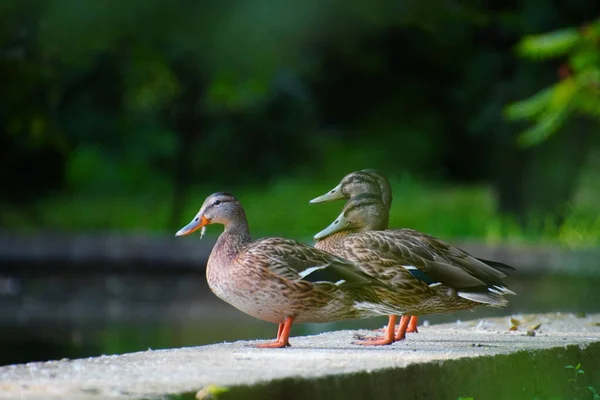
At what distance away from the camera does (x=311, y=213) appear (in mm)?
20719

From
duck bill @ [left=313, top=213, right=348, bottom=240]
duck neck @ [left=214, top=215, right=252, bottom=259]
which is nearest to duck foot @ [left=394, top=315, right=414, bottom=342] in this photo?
duck bill @ [left=313, top=213, right=348, bottom=240]

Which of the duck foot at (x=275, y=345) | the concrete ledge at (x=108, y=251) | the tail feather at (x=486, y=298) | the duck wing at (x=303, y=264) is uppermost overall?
the duck wing at (x=303, y=264)

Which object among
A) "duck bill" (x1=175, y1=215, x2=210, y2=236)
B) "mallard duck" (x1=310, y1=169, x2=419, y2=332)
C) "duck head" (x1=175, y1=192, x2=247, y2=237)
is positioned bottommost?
"duck bill" (x1=175, y1=215, x2=210, y2=236)

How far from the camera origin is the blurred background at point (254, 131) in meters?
11.0

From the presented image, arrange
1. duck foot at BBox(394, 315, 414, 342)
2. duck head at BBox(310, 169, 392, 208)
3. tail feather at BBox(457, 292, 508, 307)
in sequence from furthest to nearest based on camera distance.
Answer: duck head at BBox(310, 169, 392, 208) < duck foot at BBox(394, 315, 414, 342) < tail feather at BBox(457, 292, 508, 307)

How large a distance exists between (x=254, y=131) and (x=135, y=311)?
8264 mm

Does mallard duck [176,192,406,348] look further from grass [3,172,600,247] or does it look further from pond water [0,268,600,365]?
grass [3,172,600,247]

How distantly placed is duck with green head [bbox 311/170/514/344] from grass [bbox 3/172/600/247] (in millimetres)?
7688

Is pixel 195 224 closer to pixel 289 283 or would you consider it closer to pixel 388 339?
pixel 289 283

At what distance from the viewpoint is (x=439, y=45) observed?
625 inches

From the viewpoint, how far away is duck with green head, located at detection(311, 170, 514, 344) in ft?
16.0

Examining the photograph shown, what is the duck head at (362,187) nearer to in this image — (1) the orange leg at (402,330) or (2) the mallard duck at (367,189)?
(2) the mallard duck at (367,189)

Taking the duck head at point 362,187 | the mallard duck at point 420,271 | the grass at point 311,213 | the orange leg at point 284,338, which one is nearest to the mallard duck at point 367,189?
the duck head at point 362,187

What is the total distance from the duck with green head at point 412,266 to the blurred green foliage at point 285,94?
220 inches
